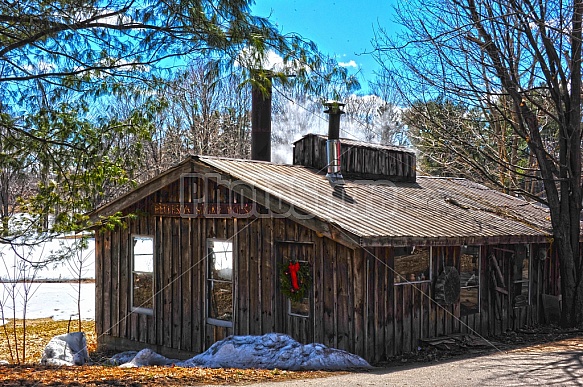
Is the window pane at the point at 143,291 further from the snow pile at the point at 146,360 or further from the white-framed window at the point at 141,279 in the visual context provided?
the snow pile at the point at 146,360

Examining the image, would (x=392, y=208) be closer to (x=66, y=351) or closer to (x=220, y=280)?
(x=220, y=280)

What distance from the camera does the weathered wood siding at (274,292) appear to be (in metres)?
11.8

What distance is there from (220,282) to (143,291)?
2.44 m

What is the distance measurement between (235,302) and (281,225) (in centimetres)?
203

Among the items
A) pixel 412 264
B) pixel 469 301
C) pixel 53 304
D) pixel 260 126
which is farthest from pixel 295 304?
pixel 53 304

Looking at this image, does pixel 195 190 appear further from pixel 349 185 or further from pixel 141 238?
pixel 349 185

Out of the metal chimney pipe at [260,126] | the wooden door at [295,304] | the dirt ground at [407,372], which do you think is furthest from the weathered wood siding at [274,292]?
the metal chimney pipe at [260,126]

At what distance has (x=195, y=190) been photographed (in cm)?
1414

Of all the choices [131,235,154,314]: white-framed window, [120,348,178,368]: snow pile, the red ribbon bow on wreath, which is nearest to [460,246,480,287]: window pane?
the red ribbon bow on wreath

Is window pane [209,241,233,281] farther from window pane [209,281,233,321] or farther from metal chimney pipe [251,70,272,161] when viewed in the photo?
metal chimney pipe [251,70,272,161]

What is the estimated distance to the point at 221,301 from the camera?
13.9 metres

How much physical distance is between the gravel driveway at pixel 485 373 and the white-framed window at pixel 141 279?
643 cm

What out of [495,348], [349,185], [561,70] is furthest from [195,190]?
[561,70]

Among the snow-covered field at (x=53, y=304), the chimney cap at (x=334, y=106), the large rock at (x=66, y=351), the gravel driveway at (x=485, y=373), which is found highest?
the chimney cap at (x=334, y=106)
